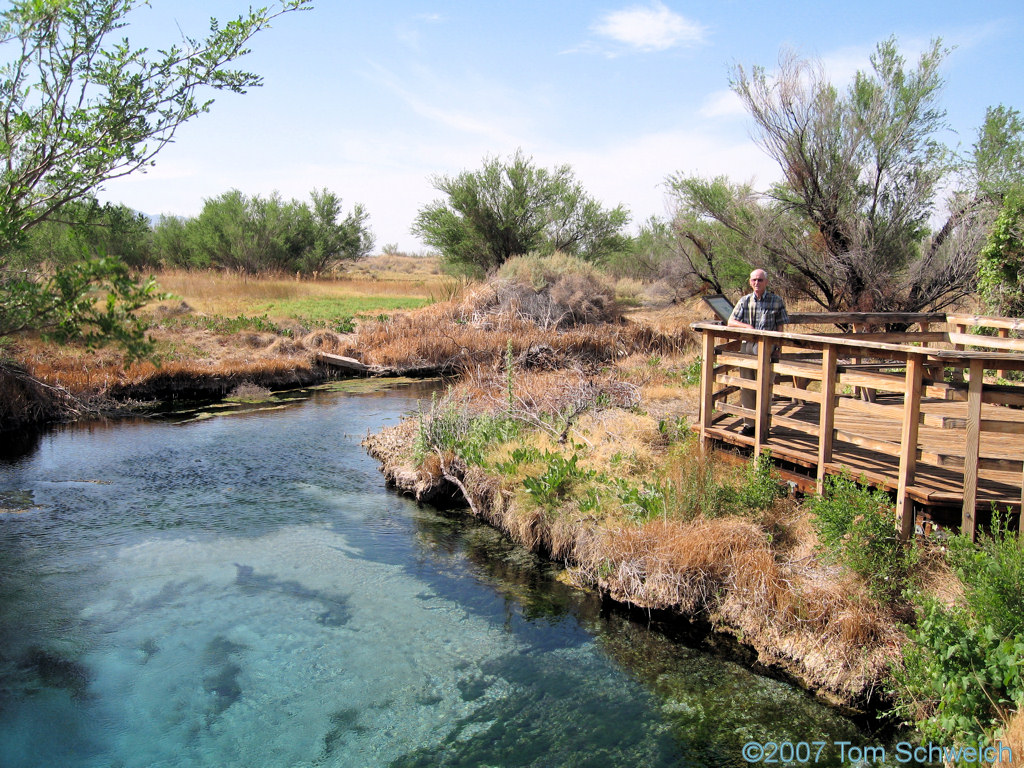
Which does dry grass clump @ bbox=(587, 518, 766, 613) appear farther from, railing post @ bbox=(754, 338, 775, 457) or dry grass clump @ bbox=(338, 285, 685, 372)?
dry grass clump @ bbox=(338, 285, 685, 372)

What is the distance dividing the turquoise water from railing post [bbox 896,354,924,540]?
1633mm

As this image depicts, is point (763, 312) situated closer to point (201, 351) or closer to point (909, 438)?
point (909, 438)

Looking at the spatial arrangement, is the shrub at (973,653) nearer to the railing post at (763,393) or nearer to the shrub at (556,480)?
the railing post at (763,393)

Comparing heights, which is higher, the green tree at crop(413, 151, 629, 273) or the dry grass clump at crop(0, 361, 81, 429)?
the green tree at crop(413, 151, 629, 273)

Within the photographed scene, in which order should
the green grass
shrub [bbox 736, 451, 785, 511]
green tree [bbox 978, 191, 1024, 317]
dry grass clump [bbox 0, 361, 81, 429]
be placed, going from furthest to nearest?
1. the green grass
2. dry grass clump [bbox 0, 361, 81, 429]
3. green tree [bbox 978, 191, 1024, 317]
4. shrub [bbox 736, 451, 785, 511]

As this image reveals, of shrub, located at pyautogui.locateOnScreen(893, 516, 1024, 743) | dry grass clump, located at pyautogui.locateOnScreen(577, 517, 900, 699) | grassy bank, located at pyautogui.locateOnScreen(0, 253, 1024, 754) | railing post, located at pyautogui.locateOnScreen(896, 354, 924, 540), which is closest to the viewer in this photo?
shrub, located at pyautogui.locateOnScreen(893, 516, 1024, 743)

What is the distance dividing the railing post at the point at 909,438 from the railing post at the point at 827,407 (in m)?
0.79

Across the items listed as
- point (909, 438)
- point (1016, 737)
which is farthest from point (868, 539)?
point (1016, 737)

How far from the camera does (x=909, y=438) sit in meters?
5.76

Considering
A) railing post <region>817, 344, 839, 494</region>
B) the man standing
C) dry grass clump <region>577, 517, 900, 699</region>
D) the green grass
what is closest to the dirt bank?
dry grass clump <region>577, 517, 900, 699</region>

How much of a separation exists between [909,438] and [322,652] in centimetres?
525

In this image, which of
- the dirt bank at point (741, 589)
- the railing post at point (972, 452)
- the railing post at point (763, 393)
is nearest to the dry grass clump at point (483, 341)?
the railing post at point (763, 393)

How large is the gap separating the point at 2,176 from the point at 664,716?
25.9ft

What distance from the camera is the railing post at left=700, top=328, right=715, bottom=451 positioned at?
846cm
